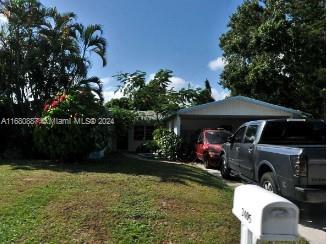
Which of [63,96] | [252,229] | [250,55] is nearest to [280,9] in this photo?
[250,55]

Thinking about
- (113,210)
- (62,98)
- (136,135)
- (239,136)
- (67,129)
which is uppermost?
(62,98)

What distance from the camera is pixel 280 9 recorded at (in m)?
29.6

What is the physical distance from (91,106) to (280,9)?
19083 mm

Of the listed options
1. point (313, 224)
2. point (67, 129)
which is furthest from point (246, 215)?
point (67, 129)

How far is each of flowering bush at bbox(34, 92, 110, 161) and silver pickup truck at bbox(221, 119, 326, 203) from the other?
16.6 ft

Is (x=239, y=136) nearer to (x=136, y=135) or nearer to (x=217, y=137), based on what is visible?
(x=217, y=137)

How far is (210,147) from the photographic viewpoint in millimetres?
16984

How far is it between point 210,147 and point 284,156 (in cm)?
934

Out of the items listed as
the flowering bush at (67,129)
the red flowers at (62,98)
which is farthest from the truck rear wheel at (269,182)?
the red flowers at (62,98)

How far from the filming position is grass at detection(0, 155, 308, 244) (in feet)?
21.0

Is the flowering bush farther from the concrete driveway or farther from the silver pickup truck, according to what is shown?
the concrete driveway

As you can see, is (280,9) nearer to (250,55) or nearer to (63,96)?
(250,55)

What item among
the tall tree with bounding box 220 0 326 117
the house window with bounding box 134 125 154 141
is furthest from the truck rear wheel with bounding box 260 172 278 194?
the house window with bounding box 134 125 154 141

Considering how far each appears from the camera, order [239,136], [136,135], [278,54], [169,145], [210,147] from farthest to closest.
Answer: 1. [136,135]
2. [278,54]
3. [169,145]
4. [210,147]
5. [239,136]
